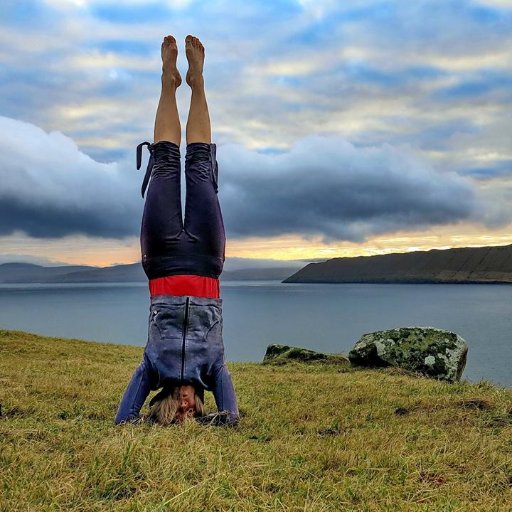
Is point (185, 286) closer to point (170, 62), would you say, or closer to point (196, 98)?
point (196, 98)

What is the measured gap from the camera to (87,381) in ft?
43.0

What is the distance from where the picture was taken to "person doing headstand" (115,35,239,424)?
7148 millimetres

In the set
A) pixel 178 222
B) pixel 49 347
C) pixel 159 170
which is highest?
pixel 159 170

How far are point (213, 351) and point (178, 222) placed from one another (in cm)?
194

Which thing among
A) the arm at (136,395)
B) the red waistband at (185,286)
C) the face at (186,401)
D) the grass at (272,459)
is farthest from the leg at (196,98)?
the grass at (272,459)

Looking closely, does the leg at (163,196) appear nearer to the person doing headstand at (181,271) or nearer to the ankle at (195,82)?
the person doing headstand at (181,271)

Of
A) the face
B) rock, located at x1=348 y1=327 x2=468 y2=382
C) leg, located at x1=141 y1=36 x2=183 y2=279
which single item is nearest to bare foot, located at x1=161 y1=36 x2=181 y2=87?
leg, located at x1=141 y1=36 x2=183 y2=279

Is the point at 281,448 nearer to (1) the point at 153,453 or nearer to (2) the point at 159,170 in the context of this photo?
(1) the point at 153,453

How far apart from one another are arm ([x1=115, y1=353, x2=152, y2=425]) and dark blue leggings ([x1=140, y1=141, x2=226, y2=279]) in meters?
1.39

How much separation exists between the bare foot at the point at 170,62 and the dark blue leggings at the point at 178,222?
3.91ft

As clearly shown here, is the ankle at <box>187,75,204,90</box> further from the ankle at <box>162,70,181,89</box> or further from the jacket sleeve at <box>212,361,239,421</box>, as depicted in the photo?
the jacket sleeve at <box>212,361,239,421</box>

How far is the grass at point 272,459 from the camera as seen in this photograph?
4078 mm

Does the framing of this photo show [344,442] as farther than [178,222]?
No

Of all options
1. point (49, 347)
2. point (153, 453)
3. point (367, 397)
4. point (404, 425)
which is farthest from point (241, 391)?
point (49, 347)
